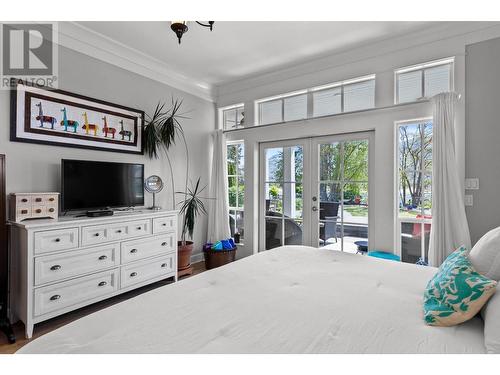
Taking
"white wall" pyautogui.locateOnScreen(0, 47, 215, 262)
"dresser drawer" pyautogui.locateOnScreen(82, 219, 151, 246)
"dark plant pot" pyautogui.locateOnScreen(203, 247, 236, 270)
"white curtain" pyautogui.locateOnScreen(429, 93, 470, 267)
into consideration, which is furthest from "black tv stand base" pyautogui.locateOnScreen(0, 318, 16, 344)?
"white curtain" pyautogui.locateOnScreen(429, 93, 470, 267)

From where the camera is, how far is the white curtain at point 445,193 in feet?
8.36

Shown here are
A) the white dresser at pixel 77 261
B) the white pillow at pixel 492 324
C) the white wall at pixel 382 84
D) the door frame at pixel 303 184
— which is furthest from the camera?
the door frame at pixel 303 184

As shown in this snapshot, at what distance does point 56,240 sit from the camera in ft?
7.34

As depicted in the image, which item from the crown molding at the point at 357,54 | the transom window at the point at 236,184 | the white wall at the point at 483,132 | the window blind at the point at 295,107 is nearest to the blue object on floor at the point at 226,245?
the transom window at the point at 236,184

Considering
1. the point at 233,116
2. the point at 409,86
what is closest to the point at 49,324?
the point at 233,116

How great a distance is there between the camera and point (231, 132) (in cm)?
428

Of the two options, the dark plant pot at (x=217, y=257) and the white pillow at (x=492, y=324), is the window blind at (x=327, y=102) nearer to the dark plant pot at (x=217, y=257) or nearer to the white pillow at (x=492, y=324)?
the dark plant pot at (x=217, y=257)

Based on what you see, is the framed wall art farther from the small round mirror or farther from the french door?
the french door

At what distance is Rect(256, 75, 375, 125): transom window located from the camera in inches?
130

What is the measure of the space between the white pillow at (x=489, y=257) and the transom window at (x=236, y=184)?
10.6 ft

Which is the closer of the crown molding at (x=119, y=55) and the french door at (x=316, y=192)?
the crown molding at (x=119, y=55)

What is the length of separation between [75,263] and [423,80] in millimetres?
3948

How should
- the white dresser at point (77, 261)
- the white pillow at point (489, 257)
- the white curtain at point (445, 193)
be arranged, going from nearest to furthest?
the white pillow at point (489, 257) < the white dresser at point (77, 261) < the white curtain at point (445, 193)

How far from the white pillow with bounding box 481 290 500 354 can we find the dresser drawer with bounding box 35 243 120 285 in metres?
2.74
